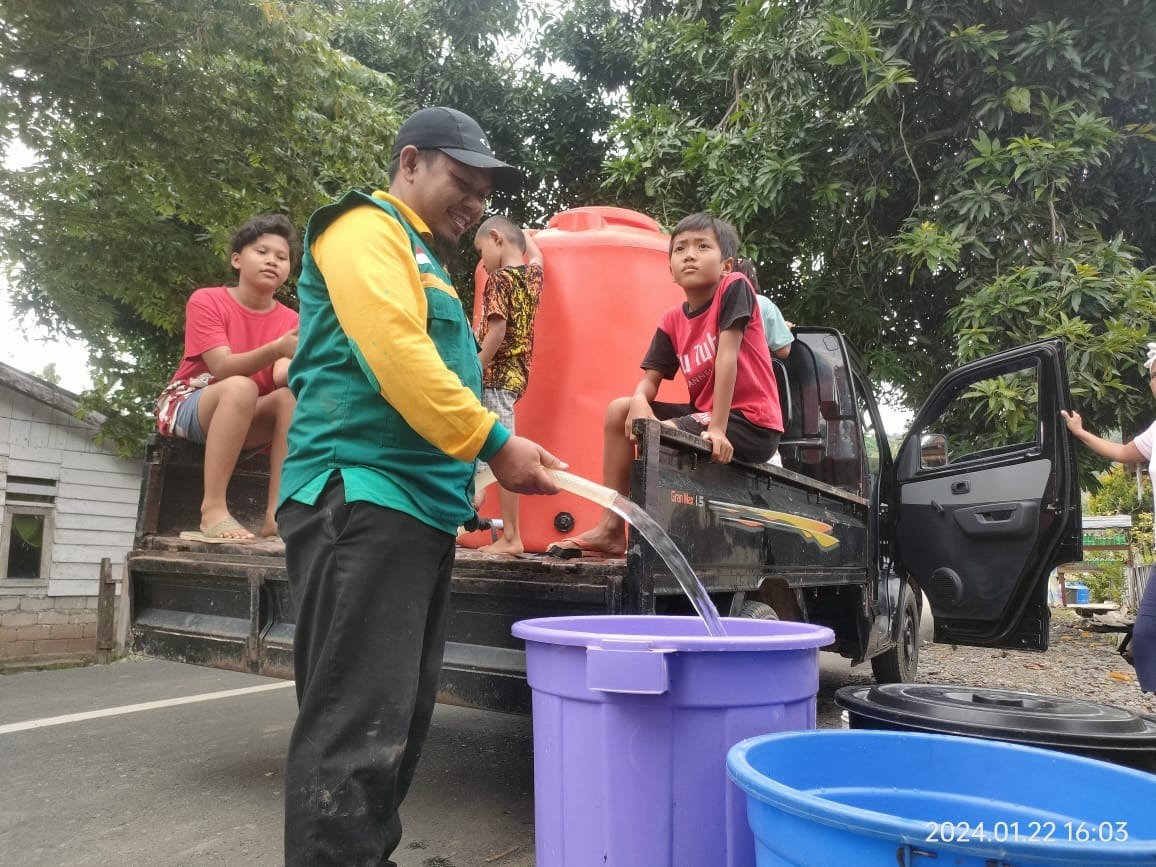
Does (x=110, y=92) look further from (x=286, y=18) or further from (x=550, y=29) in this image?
(x=550, y=29)

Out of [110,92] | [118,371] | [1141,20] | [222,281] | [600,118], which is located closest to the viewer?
[110,92]

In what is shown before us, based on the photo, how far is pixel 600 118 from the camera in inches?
447

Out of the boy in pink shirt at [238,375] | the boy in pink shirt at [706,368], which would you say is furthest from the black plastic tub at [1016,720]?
the boy in pink shirt at [238,375]

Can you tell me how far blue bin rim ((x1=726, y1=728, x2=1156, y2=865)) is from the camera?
0.93m

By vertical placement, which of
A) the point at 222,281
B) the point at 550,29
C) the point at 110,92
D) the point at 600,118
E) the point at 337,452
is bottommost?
the point at 337,452

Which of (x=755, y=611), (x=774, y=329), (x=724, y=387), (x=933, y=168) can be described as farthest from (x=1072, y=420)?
(x=933, y=168)

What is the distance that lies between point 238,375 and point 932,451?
359cm

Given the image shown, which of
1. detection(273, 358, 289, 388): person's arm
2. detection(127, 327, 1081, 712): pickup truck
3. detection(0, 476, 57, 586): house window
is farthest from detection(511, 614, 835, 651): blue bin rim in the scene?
detection(0, 476, 57, 586): house window

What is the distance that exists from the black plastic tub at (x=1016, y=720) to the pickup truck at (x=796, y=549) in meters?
0.70

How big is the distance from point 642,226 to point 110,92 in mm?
4522

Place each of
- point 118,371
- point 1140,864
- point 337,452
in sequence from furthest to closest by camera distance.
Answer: point 118,371
point 337,452
point 1140,864

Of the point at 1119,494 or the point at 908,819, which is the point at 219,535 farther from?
the point at 1119,494

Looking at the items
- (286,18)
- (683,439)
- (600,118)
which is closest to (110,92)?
(286,18)

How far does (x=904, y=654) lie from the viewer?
526cm
